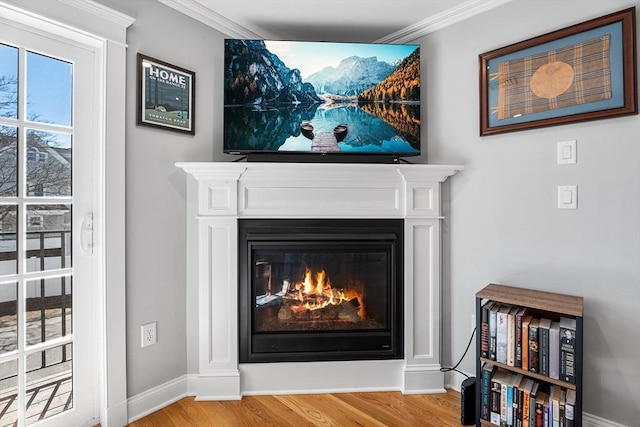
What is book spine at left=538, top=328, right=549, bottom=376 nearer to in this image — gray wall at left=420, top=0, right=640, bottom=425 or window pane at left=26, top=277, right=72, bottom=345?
gray wall at left=420, top=0, right=640, bottom=425

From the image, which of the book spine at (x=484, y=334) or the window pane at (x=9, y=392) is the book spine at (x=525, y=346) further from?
the window pane at (x=9, y=392)

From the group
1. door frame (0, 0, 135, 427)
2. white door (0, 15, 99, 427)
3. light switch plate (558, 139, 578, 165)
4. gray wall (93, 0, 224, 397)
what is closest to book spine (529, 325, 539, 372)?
light switch plate (558, 139, 578, 165)

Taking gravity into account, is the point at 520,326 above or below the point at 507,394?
above

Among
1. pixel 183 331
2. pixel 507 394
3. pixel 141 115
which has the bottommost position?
pixel 507 394

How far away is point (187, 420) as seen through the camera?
70.3 inches

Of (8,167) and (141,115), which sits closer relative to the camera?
(8,167)

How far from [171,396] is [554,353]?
1.99m

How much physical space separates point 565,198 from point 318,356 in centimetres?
158

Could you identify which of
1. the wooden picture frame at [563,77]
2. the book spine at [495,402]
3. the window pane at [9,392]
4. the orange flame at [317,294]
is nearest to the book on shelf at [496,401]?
the book spine at [495,402]

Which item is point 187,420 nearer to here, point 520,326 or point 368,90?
point 520,326

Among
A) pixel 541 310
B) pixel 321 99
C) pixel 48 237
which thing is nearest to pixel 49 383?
pixel 48 237

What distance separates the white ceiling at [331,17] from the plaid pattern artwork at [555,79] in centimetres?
42

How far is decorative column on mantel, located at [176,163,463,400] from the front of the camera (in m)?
1.97

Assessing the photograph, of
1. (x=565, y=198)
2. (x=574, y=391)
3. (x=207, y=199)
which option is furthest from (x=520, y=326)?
(x=207, y=199)
